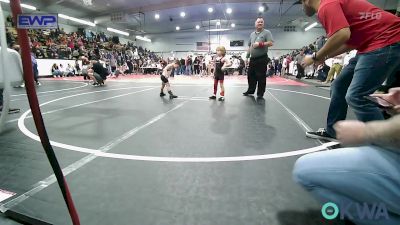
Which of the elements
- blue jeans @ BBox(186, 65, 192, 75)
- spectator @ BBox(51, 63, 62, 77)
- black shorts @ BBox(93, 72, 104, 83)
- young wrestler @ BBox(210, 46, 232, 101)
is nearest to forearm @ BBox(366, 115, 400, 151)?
young wrestler @ BBox(210, 46, 232, 101)

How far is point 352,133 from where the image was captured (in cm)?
88

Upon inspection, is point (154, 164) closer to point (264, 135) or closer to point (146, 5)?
point (264, 135)

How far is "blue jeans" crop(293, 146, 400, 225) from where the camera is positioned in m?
0.85

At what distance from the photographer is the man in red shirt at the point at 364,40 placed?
1741 mm

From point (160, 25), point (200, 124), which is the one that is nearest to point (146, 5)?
point (160, 25)

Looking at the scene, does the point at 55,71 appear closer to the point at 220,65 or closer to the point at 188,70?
the point at 188,70

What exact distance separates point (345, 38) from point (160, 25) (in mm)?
28303

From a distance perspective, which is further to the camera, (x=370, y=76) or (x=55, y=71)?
(x=55, y=71)

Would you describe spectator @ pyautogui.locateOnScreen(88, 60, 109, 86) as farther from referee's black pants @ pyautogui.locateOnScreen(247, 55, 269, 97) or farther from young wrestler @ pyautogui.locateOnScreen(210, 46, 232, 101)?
referee's black pants @ pyautogui.locateOnScreen(247, 55, 269, 97)

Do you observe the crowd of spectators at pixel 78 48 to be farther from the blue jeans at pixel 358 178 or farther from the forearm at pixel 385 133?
the forearm at pixel 385 133

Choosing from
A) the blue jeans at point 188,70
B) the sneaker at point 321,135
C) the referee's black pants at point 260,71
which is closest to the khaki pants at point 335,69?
the referee's black pants at point 260,71

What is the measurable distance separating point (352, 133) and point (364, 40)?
4.55ft

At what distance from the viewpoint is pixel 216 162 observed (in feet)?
6.31

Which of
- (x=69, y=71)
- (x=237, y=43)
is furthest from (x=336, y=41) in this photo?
(x=237, y=43)
